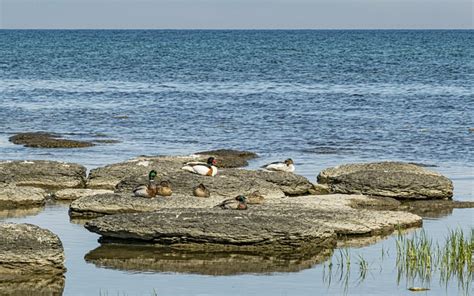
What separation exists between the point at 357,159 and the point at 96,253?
53.1 feet

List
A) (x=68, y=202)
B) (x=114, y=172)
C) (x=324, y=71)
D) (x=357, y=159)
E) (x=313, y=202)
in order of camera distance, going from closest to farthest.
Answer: (x=313, y=202)
(x=68, y=202)
(x=114, y=172)
(x=357, y=159)
(x=324, y=71)

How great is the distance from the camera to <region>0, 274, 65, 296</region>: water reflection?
16453mm

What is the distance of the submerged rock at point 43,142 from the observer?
3653cm

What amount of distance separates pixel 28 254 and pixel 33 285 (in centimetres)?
70

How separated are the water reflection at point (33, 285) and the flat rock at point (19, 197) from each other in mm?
7002

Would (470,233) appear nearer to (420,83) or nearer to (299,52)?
(420,83)

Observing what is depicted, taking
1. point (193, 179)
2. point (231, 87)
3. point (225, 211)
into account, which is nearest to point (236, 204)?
point (225, 211)

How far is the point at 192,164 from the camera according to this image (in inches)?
1040

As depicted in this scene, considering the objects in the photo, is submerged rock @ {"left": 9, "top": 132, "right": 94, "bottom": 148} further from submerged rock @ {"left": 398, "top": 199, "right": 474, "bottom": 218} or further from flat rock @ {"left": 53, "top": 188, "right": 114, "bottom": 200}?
submerged rock @ {"left": 398, "top": 199, "right": 474, "bottom": 218}

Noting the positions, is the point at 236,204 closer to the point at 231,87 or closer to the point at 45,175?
the point at 45,175

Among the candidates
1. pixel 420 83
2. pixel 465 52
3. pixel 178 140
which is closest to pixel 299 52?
pixel 465 52

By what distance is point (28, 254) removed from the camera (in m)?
17.4

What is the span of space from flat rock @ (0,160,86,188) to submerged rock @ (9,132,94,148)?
28.8 feet

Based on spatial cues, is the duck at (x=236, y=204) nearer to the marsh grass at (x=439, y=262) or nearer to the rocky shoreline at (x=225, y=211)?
the rocky shoreline at (x=225, y=211)
